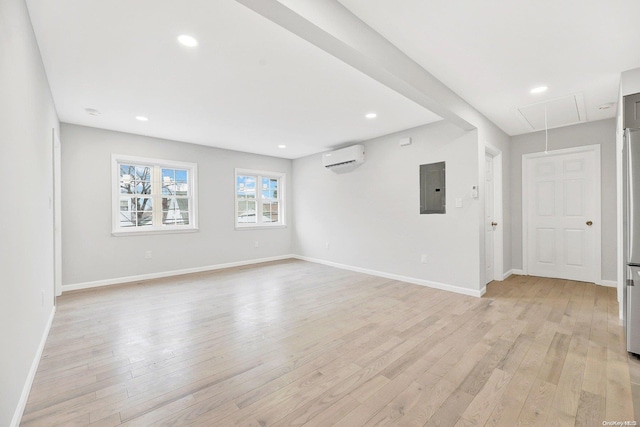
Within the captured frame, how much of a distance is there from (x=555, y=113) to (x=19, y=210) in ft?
18.5

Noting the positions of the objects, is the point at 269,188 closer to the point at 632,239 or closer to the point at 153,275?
the point at 153,275

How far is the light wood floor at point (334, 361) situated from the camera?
165cm

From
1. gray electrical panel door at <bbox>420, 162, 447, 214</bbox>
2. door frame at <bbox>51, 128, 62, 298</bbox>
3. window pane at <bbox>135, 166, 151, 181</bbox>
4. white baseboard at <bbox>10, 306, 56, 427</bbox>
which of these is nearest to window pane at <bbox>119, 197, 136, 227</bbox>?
window pane at <bbox>135, 166, 151, 181</bbox>

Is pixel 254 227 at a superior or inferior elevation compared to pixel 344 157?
inferior

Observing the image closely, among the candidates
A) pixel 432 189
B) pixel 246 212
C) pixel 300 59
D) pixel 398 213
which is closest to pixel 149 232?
pixel 246 212

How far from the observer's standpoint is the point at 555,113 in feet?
12.6

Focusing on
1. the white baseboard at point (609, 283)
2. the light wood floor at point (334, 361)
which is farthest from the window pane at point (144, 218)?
the white baseboard at point (609, 283)

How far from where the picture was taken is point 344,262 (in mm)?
5680

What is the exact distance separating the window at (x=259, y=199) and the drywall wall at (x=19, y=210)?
12.5ft

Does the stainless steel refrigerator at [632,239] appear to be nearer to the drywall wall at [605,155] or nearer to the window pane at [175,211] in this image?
the drywall wall at [605,155]

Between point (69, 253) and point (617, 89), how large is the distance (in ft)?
24.0

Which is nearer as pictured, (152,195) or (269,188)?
(152,195)

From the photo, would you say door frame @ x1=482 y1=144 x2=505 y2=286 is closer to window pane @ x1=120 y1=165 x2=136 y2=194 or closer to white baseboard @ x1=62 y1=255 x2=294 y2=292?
white baseboard @ x1=62 y1=255 x2=294 y2=292

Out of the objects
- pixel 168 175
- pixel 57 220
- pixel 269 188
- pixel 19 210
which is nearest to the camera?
pixel 19 210
